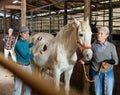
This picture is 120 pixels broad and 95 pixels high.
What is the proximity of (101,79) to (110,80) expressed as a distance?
0.33 feet

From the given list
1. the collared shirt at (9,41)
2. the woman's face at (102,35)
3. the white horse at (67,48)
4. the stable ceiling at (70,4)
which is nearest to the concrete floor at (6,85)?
the white horse at (67,48)

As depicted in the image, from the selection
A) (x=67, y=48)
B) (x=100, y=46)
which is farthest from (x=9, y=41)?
(x=100, y=46)

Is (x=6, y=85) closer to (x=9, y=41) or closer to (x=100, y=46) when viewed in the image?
(x=9, y=41)

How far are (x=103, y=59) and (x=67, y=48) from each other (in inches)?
37.0

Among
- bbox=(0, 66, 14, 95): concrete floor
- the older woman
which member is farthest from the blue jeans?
bbox=(0, 66, 14, 95): concrete floor

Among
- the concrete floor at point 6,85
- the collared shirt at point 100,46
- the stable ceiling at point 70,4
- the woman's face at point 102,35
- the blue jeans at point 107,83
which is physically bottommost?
the concrete floor at point 6,85

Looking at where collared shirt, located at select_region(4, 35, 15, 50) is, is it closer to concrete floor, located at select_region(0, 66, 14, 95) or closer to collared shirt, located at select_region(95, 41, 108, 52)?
concrete floor, located at select_region(0, 66, 14, 95)

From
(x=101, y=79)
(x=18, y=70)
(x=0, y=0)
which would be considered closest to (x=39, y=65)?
(x=101, y=79)

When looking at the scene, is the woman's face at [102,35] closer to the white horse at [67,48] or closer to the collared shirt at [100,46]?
the collared shirt at [100,46]

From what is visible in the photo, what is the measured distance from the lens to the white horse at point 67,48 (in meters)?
3.05

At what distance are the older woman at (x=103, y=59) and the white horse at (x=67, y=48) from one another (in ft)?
0.37

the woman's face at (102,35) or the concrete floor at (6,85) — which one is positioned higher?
the woman's face at (102,35)

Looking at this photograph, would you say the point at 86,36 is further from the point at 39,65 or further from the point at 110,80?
the point at 39,65

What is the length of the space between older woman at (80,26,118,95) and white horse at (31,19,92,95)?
11cm
